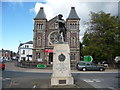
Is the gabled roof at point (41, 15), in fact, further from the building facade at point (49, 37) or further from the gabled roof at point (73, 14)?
the gabled roof at point (73, 14)

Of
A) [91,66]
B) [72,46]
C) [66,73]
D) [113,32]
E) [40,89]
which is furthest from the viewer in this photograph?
[72,46]

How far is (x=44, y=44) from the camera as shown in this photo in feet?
170

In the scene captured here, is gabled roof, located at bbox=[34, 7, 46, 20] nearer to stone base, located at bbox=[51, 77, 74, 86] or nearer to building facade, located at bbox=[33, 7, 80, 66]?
building facade, located at bbox=[33, 7, 80, 66]

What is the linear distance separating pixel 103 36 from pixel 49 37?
20.5 meters

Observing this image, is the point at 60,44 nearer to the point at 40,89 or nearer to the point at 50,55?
the point at 40,89

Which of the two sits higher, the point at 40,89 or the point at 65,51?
the point at 65,51

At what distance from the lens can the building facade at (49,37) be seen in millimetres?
51062

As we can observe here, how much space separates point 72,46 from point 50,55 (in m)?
7.65

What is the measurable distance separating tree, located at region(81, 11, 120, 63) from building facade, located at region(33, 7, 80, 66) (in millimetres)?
11892

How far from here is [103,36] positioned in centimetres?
3747

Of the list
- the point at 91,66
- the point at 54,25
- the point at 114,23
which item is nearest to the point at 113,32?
the point at 114,23

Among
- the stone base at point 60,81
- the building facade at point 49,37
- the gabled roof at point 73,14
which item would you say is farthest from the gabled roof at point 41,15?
the stone base at point 60,81

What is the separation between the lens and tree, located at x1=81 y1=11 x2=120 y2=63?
36375mm

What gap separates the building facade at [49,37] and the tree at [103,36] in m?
11.9
